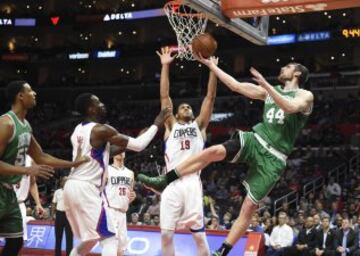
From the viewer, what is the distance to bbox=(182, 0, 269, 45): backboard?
817 cm

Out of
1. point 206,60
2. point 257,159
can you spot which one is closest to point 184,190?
point 257,159

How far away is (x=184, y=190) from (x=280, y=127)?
5.13 ft

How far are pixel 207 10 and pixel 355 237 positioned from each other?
6.71 metres

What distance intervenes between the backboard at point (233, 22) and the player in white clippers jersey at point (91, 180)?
2.10m

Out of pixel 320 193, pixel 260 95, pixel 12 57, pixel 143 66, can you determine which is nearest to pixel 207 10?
pixel 260 95

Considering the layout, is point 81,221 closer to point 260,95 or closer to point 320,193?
point 260,95

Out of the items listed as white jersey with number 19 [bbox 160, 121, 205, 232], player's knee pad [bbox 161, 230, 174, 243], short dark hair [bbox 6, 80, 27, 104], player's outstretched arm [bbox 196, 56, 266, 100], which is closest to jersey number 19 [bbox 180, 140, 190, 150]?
white jersey with number 19 [bbox 160, 121, 205, 232]

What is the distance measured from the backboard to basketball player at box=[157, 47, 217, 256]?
39.4 inches

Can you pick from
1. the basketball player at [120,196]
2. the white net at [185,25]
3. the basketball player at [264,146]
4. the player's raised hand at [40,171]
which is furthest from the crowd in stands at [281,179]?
the player's raised hand at [40,171]

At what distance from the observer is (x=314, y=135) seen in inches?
960

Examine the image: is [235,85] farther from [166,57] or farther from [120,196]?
[120,196]

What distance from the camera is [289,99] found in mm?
6551

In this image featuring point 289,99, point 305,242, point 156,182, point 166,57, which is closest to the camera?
point 289,99

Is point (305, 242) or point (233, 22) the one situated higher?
point (233, 22)
